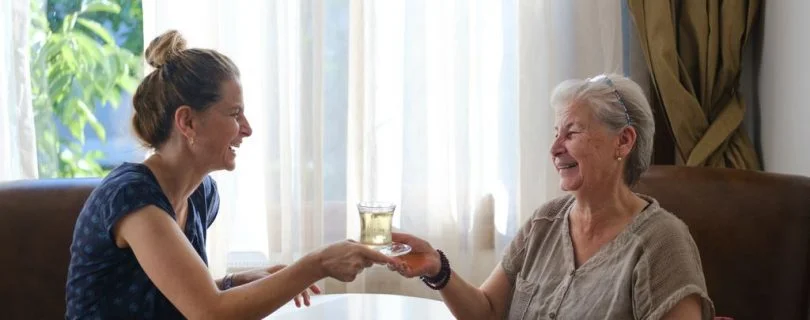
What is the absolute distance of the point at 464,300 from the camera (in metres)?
2.18

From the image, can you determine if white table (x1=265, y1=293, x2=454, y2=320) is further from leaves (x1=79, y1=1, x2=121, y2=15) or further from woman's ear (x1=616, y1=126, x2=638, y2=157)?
leaves (x1=79, y1=1, x2=121, y2=15)

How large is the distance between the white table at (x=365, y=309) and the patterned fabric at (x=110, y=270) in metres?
0.43

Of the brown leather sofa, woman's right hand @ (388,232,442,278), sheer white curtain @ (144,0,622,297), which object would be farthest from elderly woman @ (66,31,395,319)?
sheer white curtain @ (144,0,622,297)

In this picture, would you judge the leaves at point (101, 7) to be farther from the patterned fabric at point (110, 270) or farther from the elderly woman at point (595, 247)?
the elderly woman at point (595, 247)

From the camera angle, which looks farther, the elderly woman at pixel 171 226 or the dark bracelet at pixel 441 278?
the dark bracelet at pixel 441 278

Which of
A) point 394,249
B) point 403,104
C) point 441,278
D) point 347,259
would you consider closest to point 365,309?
point 441,278

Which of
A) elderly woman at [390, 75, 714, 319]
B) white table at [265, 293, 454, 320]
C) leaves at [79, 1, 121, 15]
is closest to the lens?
elderly woman at [390, 75, 714, 319]

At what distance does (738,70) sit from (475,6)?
847 mm

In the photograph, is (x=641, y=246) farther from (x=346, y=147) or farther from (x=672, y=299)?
(x=346, y=147)

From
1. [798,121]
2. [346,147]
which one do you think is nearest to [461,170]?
[346,147]

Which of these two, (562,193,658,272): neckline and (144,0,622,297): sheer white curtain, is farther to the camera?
(144,0,622,297): sheer white curtain

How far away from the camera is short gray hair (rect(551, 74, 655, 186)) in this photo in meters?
2.06

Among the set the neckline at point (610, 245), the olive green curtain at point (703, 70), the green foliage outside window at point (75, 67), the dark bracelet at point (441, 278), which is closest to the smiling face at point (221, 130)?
the dark bracelet at point (441, 278)

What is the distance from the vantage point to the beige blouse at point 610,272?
1868 mm
